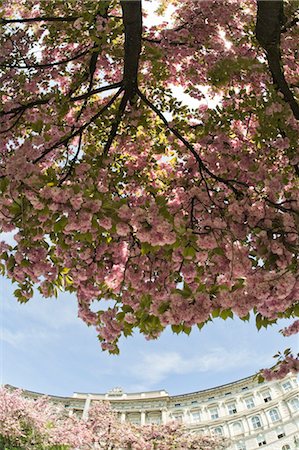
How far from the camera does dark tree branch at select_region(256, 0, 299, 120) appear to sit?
4.15m

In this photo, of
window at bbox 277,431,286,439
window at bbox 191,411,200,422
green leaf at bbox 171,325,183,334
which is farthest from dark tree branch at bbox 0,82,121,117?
window at bbox 191,411,200,422

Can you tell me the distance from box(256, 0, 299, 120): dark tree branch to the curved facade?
41952 mm

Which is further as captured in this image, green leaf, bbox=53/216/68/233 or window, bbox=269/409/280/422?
window, bbox=269/409/280/422

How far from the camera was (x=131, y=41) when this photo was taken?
4773mm

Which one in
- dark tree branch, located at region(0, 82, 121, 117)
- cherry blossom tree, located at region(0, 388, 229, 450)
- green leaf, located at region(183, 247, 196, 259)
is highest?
dark tree branch, located at region(0, 82, 121, 117)

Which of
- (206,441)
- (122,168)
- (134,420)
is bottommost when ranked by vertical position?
(206,441)

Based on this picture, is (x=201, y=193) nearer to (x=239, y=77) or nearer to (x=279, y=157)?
(x=279, y=157)

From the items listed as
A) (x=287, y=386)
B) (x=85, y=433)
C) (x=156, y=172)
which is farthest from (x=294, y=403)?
(x=156, y=172)

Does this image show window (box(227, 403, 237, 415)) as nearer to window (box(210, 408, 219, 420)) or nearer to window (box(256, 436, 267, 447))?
window (box(210, 408, 219, 420))

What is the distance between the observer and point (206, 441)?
2266 cm

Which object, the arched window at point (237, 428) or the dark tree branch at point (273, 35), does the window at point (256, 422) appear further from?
the dark tree branch at point (273, 35)

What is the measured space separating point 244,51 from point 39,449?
2152 cm

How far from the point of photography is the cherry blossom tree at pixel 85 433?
19.5 m

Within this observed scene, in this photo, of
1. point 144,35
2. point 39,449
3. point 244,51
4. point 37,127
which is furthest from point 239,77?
point 39,449
